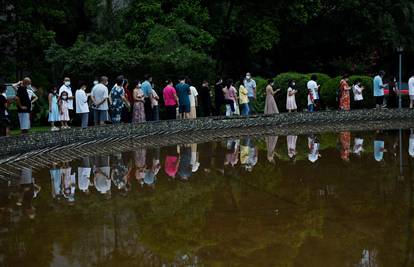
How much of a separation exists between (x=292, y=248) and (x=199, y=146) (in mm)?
10128

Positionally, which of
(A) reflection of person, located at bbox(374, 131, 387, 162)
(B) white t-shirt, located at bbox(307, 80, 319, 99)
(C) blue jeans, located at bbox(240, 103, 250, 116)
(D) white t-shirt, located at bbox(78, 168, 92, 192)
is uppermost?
(B) white t-shirt, located at bbox(307, 80, 319, 99)

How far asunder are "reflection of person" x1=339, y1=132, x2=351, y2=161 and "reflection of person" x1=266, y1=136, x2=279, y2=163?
1.44m

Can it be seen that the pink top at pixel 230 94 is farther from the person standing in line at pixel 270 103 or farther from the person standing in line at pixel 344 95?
the person standing in line at pixel 344 95

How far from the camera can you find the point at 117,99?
65.5 ft

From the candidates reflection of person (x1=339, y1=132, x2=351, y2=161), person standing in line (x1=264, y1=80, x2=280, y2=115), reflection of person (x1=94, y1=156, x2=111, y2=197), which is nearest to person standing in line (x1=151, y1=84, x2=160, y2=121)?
person standing in line (x1=264, y1=80, x2=280, y2=115)

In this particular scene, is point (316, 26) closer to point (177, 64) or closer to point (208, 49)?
point (208, 49)

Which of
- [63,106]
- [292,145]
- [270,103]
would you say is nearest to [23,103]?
[63,106]

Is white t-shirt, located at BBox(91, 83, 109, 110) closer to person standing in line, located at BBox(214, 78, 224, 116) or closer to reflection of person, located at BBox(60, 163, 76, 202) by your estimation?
person standing in line, located at BBox(214, 78, 224, 116)

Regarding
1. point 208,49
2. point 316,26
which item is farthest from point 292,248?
point 316,26

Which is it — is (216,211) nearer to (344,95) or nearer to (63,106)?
(63,106)

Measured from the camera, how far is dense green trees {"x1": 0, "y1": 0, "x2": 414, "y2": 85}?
24562mm

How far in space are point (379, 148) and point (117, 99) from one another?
804 cm

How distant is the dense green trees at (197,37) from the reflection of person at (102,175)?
9.50 metres

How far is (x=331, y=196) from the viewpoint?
31.6ft
